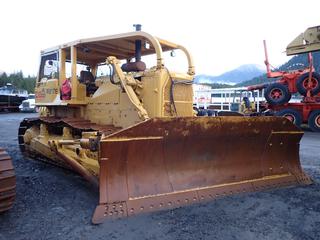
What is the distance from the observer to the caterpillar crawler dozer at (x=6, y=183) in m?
3.53

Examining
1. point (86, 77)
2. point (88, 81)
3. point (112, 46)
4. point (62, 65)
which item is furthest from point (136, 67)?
point (62, 65)

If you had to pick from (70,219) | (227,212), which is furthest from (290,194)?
(70,219)

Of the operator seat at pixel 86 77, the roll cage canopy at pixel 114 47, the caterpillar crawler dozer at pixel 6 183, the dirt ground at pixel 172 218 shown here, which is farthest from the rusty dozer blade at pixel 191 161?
the operator seat at pixel 86 77

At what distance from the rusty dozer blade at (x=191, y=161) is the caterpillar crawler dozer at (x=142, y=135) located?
0.04 ft

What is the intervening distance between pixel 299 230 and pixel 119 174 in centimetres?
201

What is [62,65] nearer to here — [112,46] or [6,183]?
[112,46]

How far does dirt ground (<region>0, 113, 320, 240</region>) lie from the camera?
3.51 meters

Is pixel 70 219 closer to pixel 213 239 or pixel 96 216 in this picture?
pixel 96 216

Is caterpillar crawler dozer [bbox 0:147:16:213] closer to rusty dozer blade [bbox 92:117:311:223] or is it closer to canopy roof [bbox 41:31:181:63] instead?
rusty dozer blade [bbox 92:117:311:223]

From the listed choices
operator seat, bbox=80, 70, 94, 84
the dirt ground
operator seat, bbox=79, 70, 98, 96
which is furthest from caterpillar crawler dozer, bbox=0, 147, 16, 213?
operator seat, bbox=80, 70, 94, 84

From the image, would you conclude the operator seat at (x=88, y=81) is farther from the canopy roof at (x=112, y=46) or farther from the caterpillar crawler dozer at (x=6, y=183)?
the caterpillar crawler dozer at (x=6, y=183)

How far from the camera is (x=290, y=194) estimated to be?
16.0 ft

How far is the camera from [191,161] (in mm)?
4758

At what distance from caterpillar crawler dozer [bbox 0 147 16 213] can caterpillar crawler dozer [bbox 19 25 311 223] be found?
0.88 m
